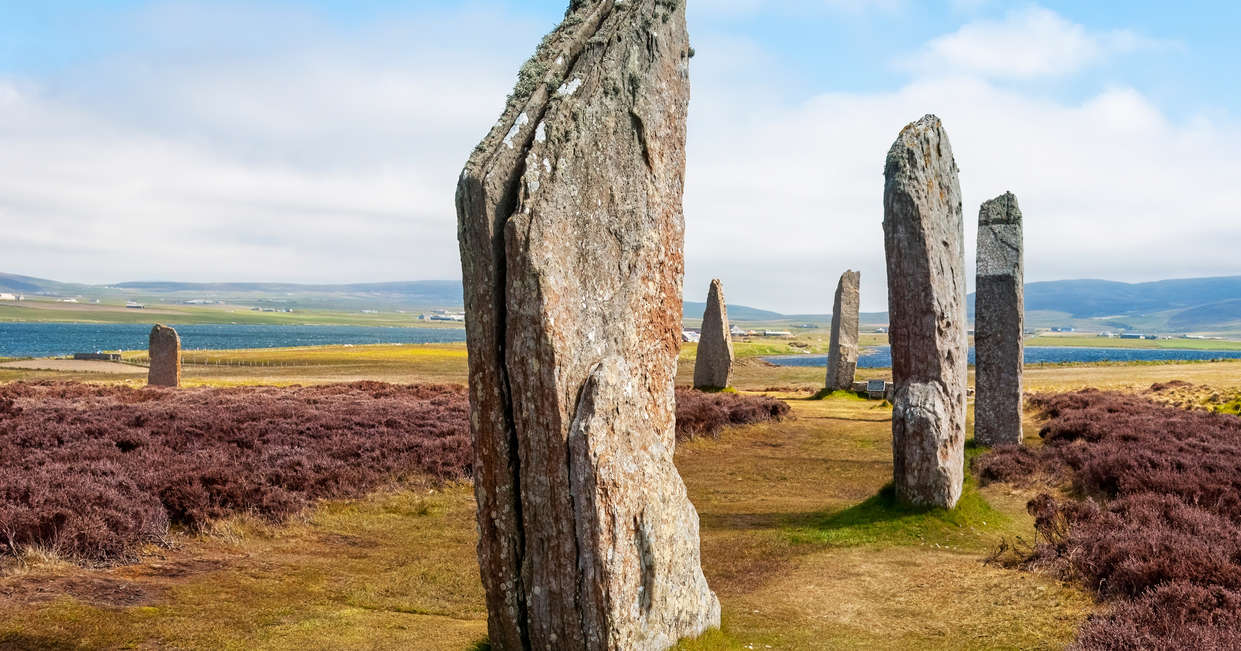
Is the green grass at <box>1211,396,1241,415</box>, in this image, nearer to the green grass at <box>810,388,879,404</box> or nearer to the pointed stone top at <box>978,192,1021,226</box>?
the pointed stone top at <box>978,192,1021,226</box>

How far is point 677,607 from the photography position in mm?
6289

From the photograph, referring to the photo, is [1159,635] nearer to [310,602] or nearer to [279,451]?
[310,602]

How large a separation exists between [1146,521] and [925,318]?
12.3 ft

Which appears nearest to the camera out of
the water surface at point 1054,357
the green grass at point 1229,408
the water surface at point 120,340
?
the green grass at point 1229,408

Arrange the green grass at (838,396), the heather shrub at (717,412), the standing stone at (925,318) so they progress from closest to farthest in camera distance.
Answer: the standing stone at (925,318)
the heather shrub at (717,412)
the green grass at (838,396)

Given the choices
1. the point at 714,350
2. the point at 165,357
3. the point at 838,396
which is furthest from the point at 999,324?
the point at 165,357

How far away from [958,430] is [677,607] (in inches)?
278

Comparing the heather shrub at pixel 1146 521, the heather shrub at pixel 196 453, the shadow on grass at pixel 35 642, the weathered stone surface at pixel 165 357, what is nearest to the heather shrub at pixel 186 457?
the heather shrub at pixel 196 453

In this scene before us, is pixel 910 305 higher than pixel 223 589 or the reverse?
higher

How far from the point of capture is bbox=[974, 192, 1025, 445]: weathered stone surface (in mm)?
16812

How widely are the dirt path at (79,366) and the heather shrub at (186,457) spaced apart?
20.5 meters

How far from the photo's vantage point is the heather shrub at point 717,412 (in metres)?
18.9

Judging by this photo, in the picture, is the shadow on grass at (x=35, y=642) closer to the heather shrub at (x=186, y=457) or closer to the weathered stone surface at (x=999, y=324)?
the heather shrub at (x=186, y=457)

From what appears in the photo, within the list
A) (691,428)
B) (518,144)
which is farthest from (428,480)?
(518,144)
